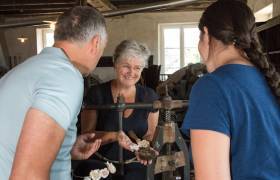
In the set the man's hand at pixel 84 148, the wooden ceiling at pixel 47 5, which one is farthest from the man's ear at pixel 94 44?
the wooden ceiling at pixel 47 5

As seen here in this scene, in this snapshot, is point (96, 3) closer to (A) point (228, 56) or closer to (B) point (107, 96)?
(B) point (107, 96)

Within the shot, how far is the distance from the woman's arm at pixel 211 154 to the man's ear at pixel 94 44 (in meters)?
0.37

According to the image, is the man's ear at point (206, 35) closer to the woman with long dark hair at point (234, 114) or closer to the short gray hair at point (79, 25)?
the woman with long dark hair at point (234, 114)

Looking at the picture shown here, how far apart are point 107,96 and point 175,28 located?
8.02m

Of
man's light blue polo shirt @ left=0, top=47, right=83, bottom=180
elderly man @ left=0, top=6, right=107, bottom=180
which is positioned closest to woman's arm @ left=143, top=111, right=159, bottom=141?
elderly man @ left=0, top=6, right=107, bottom=180

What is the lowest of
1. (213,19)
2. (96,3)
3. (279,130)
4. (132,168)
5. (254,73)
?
(132,168)

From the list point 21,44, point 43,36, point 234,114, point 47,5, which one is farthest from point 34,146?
point 43,36

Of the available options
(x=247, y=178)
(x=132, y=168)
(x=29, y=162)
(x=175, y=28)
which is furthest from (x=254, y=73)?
(x=175, y=28)

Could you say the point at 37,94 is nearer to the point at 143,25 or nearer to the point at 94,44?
the point at 94,44

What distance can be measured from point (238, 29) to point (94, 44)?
15.2 inches

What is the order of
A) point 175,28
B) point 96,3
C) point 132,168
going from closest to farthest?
1. point 132,168
2. point 96,3
3. point 175,28

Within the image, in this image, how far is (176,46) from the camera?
31.8 feet

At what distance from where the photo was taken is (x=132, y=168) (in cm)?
175

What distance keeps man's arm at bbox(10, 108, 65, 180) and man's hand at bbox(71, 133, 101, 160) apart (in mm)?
470
